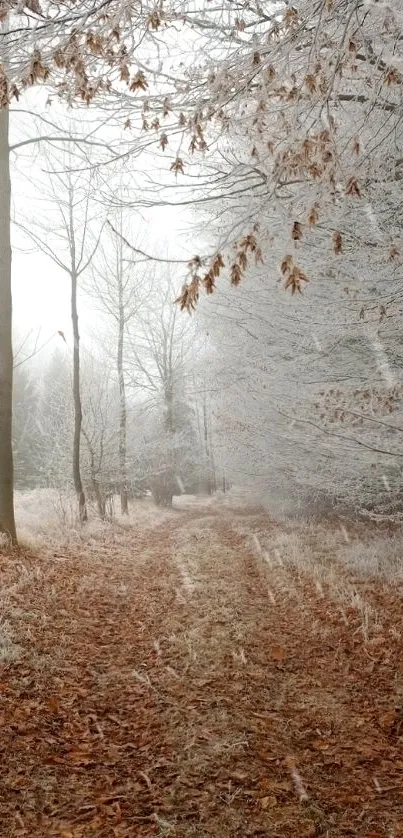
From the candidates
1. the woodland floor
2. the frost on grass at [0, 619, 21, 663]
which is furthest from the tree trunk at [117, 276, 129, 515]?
the frost on grass at [0, 619, 21, 663]

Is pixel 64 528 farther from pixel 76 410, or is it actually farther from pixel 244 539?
pixel 244 539

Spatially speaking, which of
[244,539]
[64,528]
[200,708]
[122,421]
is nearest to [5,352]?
[64,528]

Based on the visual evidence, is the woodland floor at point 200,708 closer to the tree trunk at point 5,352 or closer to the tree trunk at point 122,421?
the tree trunk at point 5,352

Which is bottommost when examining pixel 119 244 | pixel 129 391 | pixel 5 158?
pixel 129 391

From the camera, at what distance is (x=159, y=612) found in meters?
6.59

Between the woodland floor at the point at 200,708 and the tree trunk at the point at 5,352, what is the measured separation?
0.89 metres

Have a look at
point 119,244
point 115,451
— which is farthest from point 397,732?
point 119,244

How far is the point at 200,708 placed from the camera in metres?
4.14

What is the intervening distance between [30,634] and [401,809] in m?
3.45

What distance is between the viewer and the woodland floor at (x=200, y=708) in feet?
9.73

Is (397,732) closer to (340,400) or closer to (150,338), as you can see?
(340,400)

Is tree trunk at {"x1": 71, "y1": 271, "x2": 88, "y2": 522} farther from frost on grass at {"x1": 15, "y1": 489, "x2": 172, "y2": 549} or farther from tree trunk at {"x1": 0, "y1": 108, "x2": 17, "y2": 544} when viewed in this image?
tree trunk at {"x1": 0, "y1": 108, "x2": 17, "y2": 544}

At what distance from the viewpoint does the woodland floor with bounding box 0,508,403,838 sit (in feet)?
9.73

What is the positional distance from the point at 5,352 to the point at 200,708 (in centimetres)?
596
